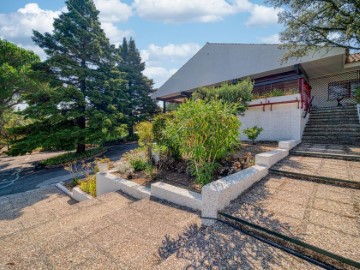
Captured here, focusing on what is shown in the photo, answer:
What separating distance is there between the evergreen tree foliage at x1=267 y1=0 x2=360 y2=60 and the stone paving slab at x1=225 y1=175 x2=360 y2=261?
6511mm

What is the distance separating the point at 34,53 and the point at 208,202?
1951cm

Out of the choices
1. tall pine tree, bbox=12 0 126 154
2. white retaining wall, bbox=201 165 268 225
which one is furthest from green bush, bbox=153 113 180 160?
tall pine tree, bbox=12 0 126 154

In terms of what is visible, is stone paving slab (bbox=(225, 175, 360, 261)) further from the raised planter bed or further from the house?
the house

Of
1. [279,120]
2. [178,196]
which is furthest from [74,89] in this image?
[279,120]

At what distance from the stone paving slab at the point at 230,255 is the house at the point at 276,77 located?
22.0 ft

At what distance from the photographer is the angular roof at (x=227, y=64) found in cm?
996

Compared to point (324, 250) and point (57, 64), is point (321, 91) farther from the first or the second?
point (57, 64)

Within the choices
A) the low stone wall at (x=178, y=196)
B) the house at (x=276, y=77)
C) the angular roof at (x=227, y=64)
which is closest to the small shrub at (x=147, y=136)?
the low stone wall at (x=178, y=196)

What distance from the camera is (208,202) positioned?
8.57ft

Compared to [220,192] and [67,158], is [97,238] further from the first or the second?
[67,158]

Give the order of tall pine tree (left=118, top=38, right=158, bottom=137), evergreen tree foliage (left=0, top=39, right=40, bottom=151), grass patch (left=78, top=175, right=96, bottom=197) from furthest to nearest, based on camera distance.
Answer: tall pine tree (left=118, top=38, right=158, bottom=137)
evergreen tree foliage (left=0, top=39, right=40, bottom=151)
grass patch (left=78, top=175, right=96, bottom=197)

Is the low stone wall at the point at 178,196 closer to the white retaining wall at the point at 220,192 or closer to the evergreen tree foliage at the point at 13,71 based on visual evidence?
the white retaining wall at the point at 220,192

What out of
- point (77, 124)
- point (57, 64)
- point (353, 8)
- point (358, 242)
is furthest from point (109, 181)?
point (353, 8)

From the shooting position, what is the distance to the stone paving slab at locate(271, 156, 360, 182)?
140 inches
